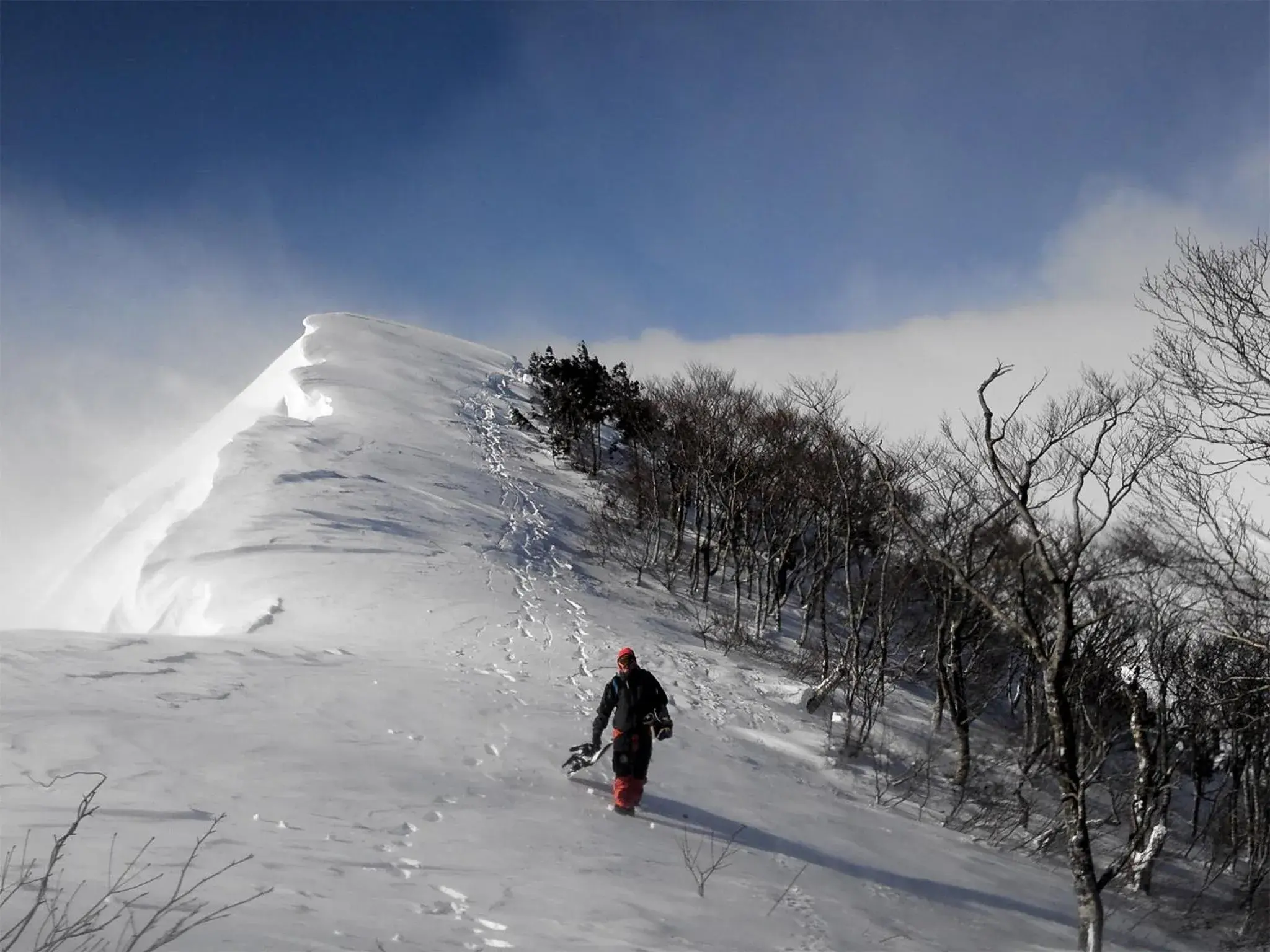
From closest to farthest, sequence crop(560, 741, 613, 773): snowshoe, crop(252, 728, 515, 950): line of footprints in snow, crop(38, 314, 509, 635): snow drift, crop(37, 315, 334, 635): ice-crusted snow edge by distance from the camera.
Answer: crop(252, 728, 515, 950): line of footprints in snow
crop(560, 741, 613, 773): snowshoe
crop(37, 315, 334, 635): ice-crusted snow edge
crop(38, 314, 509, 635): snow drift

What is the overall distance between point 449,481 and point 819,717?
16643 millimetres

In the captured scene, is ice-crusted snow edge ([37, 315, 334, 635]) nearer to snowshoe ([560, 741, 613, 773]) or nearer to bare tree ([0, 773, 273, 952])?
snowshoe ([560, 741, 613, 773])

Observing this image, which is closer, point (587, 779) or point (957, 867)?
point (587, 779)

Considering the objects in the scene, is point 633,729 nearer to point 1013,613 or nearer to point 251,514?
point 1013,613

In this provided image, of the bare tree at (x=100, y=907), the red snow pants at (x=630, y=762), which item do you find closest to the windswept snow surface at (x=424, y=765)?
the bare tree at (x=100, y=907)

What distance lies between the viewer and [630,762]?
7.90 m

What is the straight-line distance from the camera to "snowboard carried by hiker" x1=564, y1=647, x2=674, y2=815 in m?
7.89

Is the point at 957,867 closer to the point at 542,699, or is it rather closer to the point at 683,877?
the point at 683,877

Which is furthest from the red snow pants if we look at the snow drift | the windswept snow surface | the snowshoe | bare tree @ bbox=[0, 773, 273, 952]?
the snow drift

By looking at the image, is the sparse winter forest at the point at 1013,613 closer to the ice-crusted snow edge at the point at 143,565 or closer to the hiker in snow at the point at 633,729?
the hiker in snow at the point at 633,729

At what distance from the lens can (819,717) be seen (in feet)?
54.3

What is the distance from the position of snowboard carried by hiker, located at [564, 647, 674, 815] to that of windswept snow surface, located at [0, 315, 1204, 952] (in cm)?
33

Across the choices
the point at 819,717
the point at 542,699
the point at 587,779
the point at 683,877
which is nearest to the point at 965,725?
the point at 819,717

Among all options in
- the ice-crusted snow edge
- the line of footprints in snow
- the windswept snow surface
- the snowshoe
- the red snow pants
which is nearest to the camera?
the line of footprints in snow
